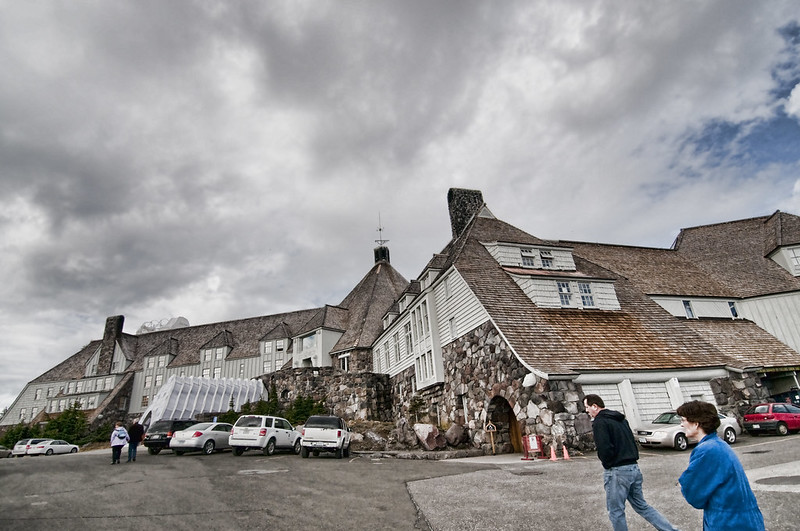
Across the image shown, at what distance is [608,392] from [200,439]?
17767mm

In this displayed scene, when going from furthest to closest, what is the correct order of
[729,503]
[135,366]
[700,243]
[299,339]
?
[135,366], [299,339], [700,243], [729,503]

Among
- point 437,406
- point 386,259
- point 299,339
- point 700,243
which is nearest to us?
point 437,406

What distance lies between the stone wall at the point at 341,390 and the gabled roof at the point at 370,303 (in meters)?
3.06

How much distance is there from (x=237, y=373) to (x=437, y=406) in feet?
102

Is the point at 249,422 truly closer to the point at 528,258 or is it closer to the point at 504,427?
the point at 504,427

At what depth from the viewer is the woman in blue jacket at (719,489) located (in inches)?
124

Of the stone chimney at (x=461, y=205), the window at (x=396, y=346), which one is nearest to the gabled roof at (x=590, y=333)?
the stone chimney at (x=461, y=205)

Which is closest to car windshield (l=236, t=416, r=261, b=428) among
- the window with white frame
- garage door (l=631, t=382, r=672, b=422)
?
the window with white frame

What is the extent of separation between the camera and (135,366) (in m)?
53.5

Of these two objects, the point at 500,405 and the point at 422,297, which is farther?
the point at 422,297

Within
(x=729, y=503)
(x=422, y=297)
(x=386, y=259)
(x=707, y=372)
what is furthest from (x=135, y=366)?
(x=729, y=503)

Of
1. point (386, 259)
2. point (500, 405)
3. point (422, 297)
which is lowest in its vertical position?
point (500, 405)

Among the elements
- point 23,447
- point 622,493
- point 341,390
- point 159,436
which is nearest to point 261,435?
point 159,436

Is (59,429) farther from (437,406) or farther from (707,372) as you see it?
(707,372)
